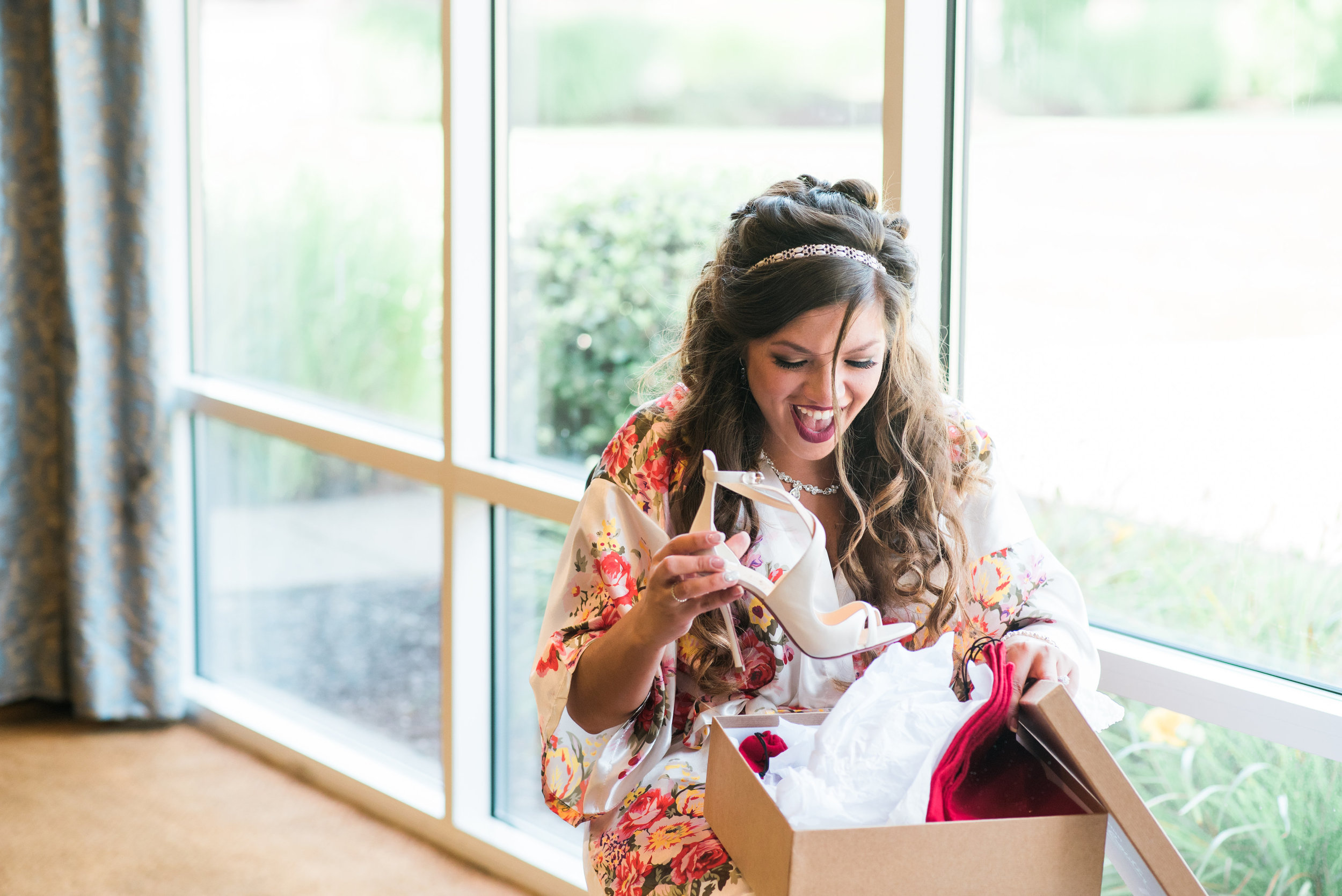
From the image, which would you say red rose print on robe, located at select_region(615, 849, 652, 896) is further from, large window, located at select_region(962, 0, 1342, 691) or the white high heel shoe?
large window, located at select_region(962, 0, 1342, 691)

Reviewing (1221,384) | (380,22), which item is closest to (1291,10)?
(1221,384)

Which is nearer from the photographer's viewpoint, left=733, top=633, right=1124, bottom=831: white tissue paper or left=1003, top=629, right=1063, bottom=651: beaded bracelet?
left=733, top=633, right=1124, bottom=831: white tissue paper

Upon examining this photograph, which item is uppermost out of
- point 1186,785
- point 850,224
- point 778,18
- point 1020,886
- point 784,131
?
point 778,18

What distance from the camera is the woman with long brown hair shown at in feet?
4.61

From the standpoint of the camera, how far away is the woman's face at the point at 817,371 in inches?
55.1

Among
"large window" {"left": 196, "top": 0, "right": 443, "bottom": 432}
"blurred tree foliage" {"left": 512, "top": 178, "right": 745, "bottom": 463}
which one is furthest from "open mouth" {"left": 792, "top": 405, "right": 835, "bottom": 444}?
"large window" {"left": 196, "top": 0, "right": 443, "bottom": 432}

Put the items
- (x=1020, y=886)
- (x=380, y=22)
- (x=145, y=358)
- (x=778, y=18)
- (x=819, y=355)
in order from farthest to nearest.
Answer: (x=145, y=358), (x=380, y=22), (x=778, y=18), (x=819, y=355), (x=1020, y=886)

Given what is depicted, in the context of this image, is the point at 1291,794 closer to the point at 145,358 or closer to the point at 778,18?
the point at 778,18

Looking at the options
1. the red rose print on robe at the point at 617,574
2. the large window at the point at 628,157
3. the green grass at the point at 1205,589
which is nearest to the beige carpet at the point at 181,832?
the large window at the point at 628,157

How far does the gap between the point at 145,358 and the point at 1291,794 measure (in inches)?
101

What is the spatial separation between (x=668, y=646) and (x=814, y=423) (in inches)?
11.7

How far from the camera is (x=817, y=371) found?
1.41 m

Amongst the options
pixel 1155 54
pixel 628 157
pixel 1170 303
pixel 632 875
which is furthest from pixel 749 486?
pixel 628 157

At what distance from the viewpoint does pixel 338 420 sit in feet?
9.37
